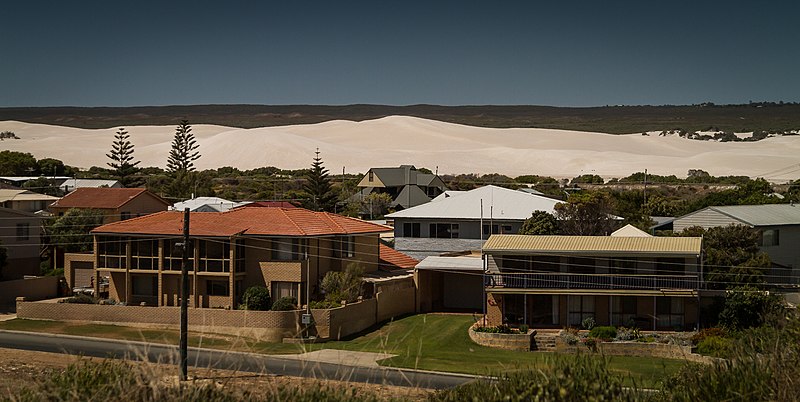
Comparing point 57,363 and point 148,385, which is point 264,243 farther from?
point 148,385

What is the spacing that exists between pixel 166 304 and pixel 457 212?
56.2ft

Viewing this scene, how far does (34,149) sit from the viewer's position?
581 ft

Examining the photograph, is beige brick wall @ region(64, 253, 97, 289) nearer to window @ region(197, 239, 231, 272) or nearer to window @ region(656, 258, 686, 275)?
window @ region(197, 239, 231, 272)

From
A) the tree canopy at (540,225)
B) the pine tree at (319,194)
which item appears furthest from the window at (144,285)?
the pine tree at (319,194)

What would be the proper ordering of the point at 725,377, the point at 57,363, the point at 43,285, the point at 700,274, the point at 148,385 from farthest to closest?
the point at 43,285
the point at 700,274
the point at 57,363
the point at 725,377
the point at 148,385

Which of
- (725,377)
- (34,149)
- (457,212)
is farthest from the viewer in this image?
(34,149)

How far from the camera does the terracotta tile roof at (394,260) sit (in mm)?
47000

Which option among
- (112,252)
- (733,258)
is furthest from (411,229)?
(733,258)

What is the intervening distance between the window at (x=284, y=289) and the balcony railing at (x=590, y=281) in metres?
7.02

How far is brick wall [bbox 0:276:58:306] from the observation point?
42.0 meters

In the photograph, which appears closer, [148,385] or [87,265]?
[148,385]

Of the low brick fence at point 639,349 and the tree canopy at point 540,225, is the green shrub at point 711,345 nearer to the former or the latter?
the low brick fence at point 639,349

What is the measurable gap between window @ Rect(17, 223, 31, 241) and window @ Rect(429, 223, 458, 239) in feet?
60.6

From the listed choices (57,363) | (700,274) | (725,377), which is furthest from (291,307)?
(725,377)
